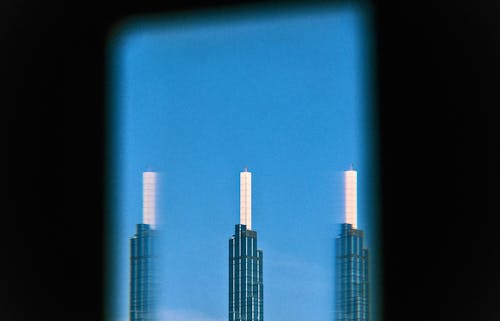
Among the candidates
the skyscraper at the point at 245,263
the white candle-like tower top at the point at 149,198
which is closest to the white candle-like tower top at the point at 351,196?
the skyscraper at the point at 245,263

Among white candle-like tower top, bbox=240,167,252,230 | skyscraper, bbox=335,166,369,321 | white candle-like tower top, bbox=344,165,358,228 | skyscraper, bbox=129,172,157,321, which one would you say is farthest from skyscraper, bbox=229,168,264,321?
white candle-like tower top, bbox=344,165,358,228

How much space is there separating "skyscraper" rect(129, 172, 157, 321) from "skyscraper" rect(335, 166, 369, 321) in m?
0.67

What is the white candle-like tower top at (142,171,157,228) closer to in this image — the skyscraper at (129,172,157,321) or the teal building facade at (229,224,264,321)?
the skyscraper at (129,172,157,321)

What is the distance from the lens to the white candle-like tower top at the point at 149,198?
2.83 meters

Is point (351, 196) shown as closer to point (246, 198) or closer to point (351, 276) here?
point (351, 276)

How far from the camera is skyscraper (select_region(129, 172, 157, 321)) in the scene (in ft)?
9.04

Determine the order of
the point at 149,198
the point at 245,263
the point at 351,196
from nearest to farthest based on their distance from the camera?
the point at 351,196 < the point at 149,198 < the point at 245,263

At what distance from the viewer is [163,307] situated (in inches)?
110

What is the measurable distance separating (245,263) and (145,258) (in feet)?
1.32

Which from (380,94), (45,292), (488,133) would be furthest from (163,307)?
(488,133)

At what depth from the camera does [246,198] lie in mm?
3049

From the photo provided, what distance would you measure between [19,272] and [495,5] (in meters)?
1.74

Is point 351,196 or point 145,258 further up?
point 351,196

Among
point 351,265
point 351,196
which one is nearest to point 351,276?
point 351,265
